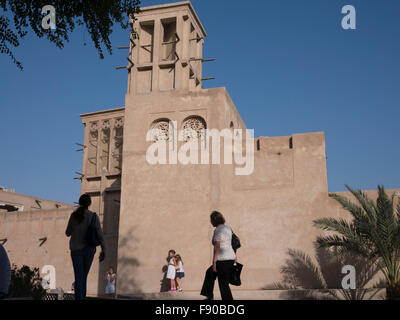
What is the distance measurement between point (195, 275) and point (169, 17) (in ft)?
34.9

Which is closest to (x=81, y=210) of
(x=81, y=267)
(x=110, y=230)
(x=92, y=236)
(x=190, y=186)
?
(x=92, y=236)

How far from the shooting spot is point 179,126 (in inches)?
707

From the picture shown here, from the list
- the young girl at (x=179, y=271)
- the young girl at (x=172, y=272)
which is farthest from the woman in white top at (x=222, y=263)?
the young girl at (x=179, y=271)

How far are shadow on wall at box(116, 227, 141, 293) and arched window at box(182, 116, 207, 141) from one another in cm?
405

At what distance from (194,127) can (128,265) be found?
559 cm

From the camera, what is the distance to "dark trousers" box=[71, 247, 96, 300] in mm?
6445

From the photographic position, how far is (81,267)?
6.54 m

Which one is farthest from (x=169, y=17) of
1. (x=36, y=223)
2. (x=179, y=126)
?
(x=36, y=223)

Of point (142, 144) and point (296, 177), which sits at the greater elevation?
point (142, 144)

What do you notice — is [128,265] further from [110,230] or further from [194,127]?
[110,230]

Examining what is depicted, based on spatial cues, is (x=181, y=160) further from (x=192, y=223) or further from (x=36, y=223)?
(x=36, y=223)

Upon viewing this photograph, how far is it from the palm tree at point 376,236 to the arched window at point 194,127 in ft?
18.4

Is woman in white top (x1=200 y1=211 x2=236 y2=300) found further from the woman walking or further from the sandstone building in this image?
the sandstone building
